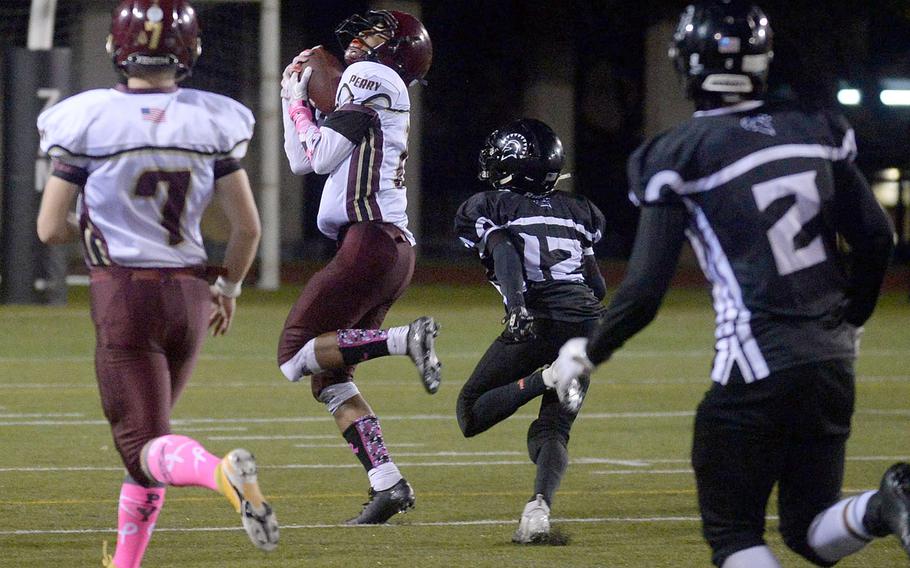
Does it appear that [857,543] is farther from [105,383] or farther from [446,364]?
[446,364]

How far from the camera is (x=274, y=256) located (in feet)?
65.7

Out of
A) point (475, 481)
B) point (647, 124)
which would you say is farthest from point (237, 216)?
point (647, 124)

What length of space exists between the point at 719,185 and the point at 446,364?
30.6ft

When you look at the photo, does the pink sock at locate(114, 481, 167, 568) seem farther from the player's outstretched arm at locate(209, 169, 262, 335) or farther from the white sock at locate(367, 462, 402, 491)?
the white sock at locate(367, 462, 402, 491)

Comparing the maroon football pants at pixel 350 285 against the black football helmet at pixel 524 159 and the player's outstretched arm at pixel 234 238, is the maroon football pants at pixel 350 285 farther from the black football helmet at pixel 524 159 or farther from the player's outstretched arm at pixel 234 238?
the player's outstretched arm at pixel 234 238

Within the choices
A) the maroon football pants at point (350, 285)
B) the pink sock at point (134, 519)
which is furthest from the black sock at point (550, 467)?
the pink sock at point (134, 519)

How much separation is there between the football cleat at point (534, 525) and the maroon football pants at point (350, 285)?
100 centimetres

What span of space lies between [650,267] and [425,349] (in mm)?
2581

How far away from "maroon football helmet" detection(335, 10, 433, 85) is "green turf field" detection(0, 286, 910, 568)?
1.80 meters

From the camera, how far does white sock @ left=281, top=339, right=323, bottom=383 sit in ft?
20.4

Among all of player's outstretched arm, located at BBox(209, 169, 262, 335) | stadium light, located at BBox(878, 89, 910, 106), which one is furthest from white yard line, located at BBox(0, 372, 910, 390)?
stadium light, located at BBox(878, 89, 910, 106)

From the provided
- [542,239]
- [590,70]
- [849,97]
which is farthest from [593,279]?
[590,70]

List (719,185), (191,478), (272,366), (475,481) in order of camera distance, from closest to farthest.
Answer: (719,185)
(191,478)
(475,481)
(272,366)

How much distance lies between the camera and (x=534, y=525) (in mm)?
5801
